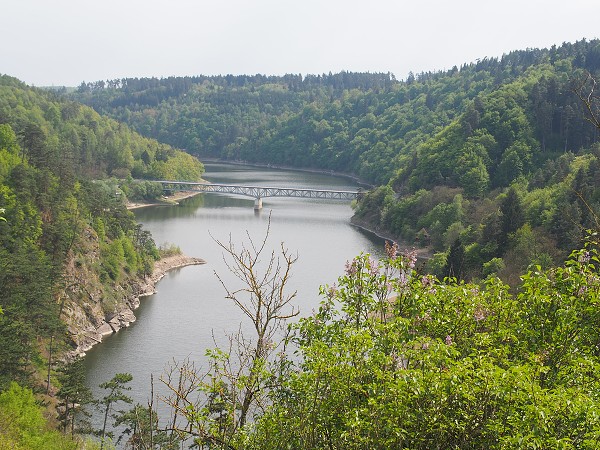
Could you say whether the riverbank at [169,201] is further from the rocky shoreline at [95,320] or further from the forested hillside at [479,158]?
the rocky shoreline at [95,320]

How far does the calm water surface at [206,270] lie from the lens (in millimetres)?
33406

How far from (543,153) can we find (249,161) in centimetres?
9836

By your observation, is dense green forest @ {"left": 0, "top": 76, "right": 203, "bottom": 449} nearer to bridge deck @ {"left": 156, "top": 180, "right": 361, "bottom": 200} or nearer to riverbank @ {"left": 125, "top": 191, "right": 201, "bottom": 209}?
riverbank @ {"left": 125, "top": 191, "right": 201, "bottom": 209}

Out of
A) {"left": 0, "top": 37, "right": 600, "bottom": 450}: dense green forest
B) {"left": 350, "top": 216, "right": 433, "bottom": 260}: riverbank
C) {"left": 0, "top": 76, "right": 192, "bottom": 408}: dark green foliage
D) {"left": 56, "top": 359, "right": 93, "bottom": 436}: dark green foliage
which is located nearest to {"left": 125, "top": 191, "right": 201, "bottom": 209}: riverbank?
{"left": 0, "top": 37, "right": 600, "bottom": 450}: dense green forest

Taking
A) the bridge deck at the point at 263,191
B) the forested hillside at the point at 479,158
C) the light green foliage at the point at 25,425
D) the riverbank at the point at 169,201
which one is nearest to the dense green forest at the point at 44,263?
the light green foliage at the point at 25,425

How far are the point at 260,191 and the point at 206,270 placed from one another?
117 ft

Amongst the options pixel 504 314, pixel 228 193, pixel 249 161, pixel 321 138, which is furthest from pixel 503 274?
pixel 249 161

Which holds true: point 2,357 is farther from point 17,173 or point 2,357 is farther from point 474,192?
point 474,192

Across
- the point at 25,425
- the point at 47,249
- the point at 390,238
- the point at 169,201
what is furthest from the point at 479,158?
the point at 25,425

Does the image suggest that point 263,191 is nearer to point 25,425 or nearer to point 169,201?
point 169,201

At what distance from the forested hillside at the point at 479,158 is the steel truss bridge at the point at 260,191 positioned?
909 cm

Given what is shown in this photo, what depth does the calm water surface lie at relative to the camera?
33406 millimetres

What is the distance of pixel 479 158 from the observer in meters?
70.2

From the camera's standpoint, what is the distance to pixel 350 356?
834cm
